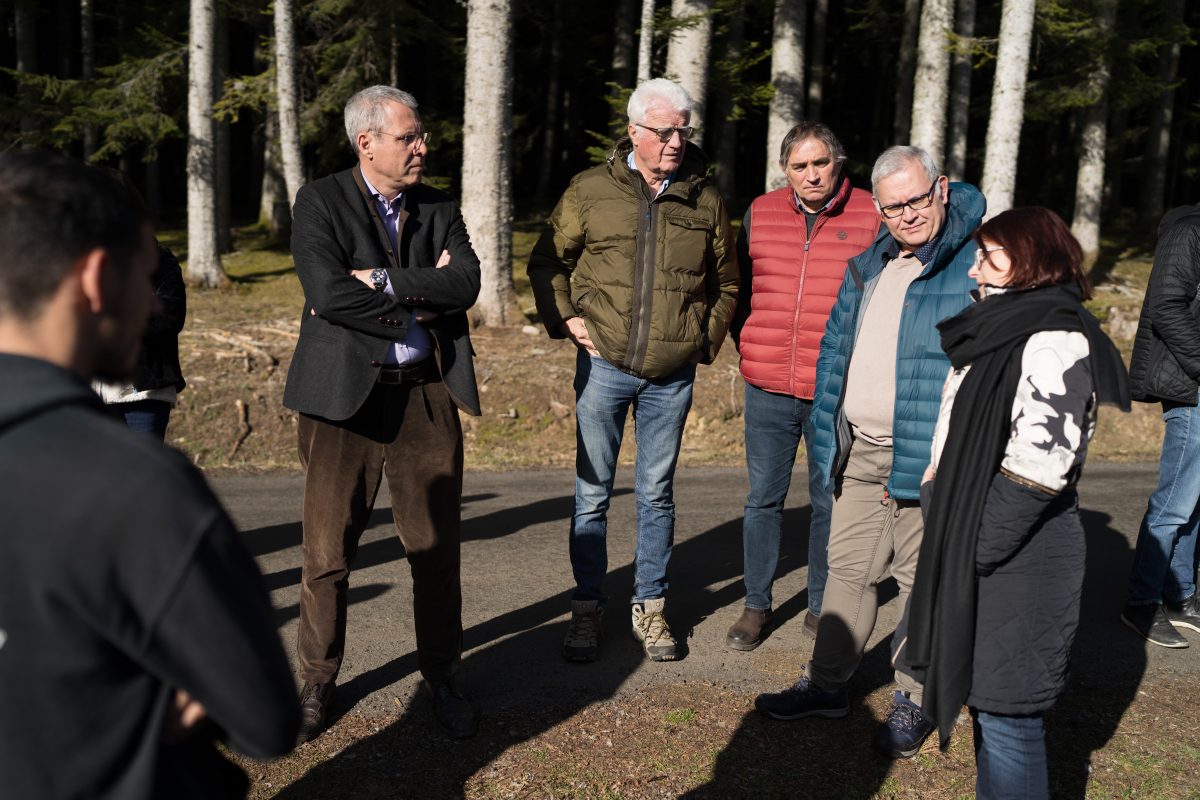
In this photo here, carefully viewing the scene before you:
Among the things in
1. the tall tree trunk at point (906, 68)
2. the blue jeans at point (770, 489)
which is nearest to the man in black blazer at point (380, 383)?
the blue jeans at point (770, 489)

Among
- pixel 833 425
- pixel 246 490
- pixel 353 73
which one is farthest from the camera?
pixel 353 73

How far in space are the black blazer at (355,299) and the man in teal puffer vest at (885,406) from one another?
1.57 metres

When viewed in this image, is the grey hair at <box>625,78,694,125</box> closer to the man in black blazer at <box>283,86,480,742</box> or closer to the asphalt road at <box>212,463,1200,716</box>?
the man in black blazer at <box>283,86,480,742</box>

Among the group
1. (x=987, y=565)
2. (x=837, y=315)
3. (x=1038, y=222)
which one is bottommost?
(x=987, y=565)

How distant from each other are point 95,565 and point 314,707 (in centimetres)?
297

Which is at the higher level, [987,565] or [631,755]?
[987,565]

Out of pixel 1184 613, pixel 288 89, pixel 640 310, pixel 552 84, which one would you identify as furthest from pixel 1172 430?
pixel 552 84

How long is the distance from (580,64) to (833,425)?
30.1 meters

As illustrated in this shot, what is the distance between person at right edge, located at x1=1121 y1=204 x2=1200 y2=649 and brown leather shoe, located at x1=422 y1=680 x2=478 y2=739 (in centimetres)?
354

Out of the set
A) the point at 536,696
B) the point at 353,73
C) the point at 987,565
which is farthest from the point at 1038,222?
the point at 353,73

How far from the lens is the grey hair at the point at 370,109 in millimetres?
4141

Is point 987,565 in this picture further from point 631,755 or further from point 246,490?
point 246,490

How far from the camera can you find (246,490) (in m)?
7.97

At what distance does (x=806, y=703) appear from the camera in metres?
4.41
